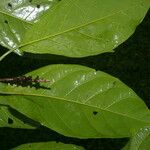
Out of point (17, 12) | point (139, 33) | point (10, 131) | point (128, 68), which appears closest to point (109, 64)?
point (128, 68)

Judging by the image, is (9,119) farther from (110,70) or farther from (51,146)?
(110,70)

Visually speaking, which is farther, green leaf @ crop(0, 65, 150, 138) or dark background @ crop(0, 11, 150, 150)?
dark background @ crop(0, 11, 150, 150)

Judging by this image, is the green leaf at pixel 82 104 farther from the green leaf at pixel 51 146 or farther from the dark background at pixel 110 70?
the dark background at pixel 110 70

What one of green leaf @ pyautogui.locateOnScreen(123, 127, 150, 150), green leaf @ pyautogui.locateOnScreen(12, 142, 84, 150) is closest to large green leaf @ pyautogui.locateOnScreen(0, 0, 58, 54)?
green leaf @ pyautogui.locateOnScreen(12, 142, 84, 150)

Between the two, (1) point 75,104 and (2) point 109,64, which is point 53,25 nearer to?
(1) point 75,104

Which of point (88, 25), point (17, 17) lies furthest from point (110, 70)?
point (88, 25)

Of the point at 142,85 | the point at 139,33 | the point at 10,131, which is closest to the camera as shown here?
the point at 10,131

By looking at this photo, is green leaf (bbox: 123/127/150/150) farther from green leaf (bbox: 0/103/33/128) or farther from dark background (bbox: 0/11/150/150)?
dark background (bbox: 0/11/150/150)

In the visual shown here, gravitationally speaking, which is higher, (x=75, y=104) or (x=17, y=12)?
(x=17, y=12)
